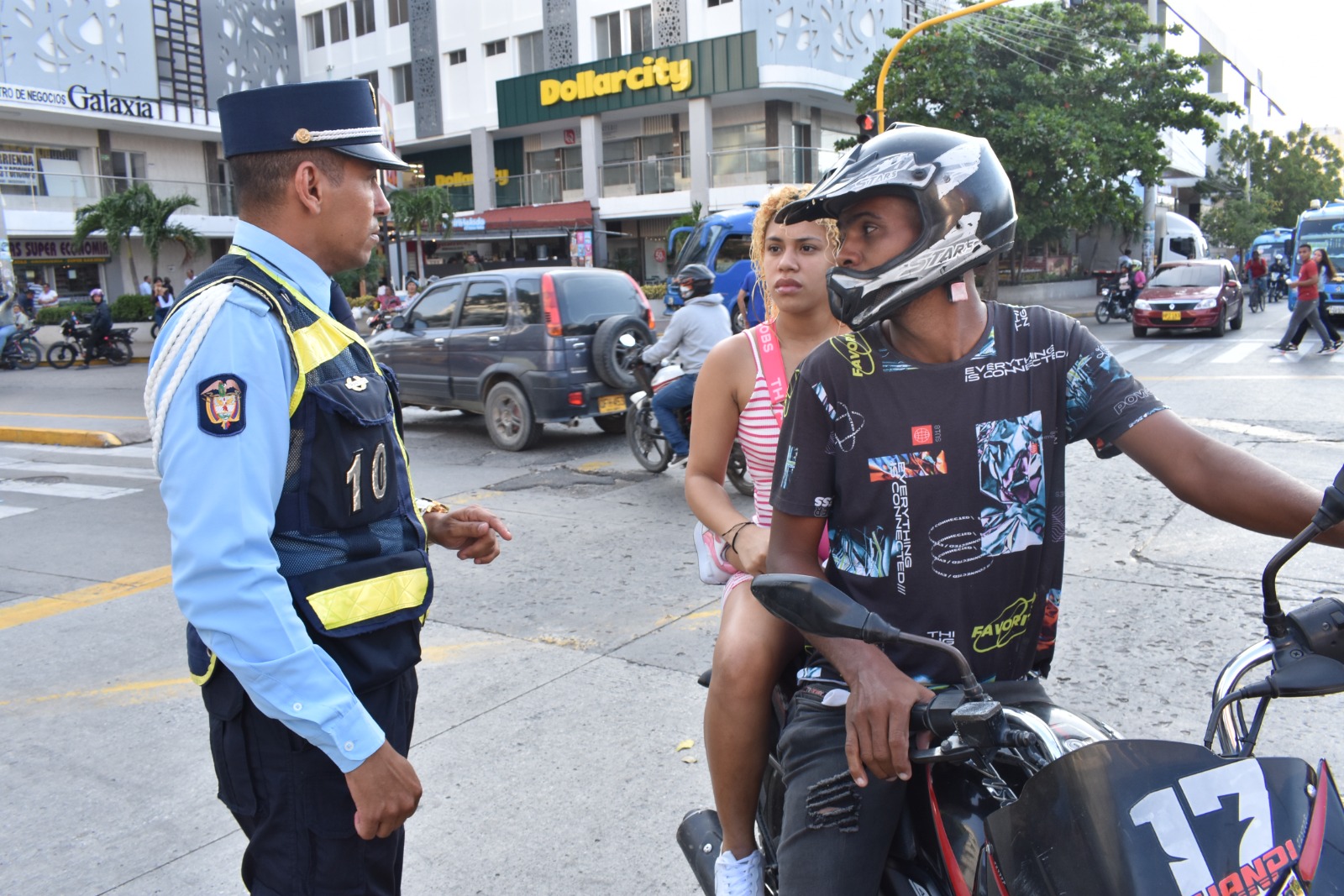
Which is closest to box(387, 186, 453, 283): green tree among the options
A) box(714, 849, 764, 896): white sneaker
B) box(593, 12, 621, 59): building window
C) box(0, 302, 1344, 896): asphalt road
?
box(593, 12, 621, 59): building window

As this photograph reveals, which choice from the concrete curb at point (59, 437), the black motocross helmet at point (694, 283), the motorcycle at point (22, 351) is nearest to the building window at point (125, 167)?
the motorcycle at point (22, 351)

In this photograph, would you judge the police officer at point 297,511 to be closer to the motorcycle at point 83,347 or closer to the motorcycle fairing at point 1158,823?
the motorcycle fairing at point 1158,823

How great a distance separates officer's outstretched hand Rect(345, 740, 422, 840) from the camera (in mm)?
1751

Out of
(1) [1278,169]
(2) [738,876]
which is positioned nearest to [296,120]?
(2) [738,876]

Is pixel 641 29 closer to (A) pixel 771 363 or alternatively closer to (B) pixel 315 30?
(B) pixel 315 30

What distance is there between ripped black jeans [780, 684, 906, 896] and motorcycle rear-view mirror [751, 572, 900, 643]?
1.34 ft

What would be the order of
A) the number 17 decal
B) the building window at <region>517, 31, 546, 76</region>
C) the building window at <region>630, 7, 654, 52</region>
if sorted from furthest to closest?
the building window at <region>517, 31, 546, 76</region> < the building window at <region>630, 7, 654, 52</region> < the number 17 decal

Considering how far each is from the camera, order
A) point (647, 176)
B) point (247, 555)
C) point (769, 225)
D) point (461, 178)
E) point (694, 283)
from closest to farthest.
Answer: point (247, 555) → point (769, 225) → point (694, 283) → point (647, 176) → point (461, 178)

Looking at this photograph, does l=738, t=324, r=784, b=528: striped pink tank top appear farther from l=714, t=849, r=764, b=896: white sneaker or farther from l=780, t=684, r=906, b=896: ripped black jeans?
l=780, t=684, r=906, b=896: ripped black jeans

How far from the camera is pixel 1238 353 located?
17.6 m

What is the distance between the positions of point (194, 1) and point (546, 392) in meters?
36.0

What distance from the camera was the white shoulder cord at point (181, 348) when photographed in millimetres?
1727

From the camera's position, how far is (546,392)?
10.3 metres

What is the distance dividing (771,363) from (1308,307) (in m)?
16.6
